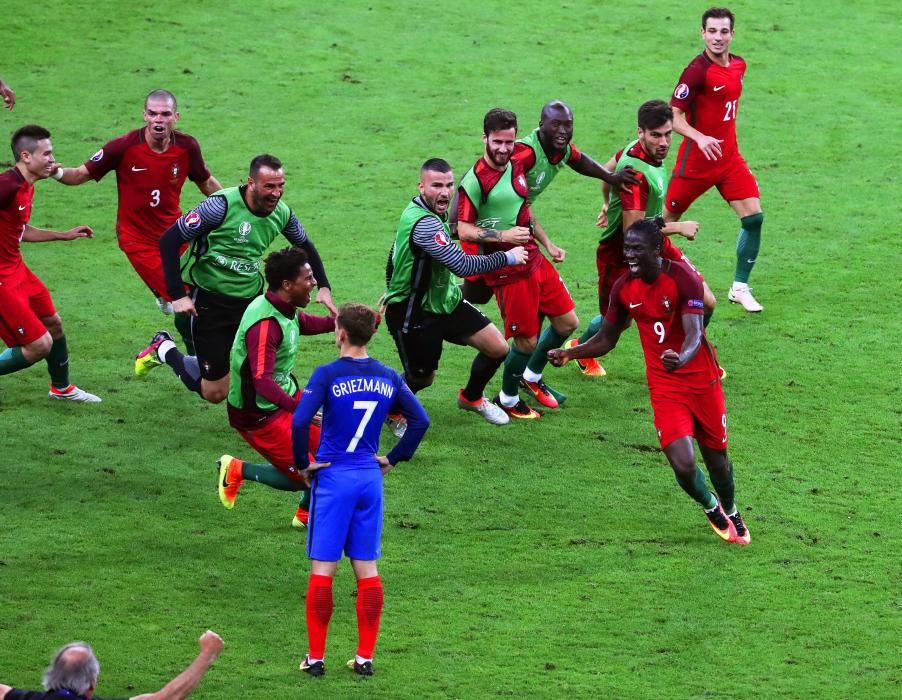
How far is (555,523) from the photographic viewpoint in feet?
30.7

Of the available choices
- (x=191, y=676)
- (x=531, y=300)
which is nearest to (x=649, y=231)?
(x=531, y=300)

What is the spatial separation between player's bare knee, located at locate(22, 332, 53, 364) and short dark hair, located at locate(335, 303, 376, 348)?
371cm

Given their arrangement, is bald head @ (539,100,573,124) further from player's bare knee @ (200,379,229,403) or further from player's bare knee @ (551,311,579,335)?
player's bare knee @ (200,379,229,403)

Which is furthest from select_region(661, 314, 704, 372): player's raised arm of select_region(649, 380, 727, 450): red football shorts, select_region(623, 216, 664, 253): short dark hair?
select_region(623, 216, 664, 253): short dark hair

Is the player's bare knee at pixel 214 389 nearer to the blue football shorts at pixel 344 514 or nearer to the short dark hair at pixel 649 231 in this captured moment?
the blue football shorts at pixel 344 514

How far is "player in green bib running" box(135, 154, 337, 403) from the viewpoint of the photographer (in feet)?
31.5

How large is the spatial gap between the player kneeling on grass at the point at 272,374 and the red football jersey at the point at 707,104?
462cm

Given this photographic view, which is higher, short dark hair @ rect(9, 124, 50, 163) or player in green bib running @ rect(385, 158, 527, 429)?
short dark hair @ rect(9, 124, 50, 163)

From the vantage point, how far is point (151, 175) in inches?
438

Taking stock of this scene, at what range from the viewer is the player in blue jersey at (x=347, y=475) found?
7453 millimetres

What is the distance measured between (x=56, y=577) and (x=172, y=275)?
2144 mm

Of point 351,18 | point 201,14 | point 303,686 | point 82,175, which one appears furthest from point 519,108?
point 303,686

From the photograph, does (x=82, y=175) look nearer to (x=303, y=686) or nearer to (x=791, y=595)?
(x=303, y=686)

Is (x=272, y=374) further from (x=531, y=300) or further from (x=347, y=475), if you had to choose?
(x=531, y=300)
